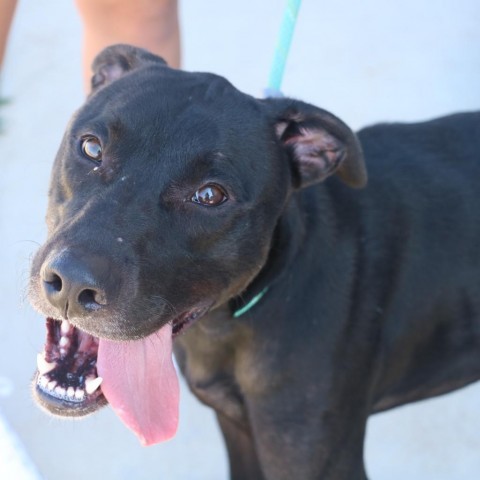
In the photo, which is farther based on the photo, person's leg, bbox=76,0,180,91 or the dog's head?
person's leg, bbox=76,0,180,91

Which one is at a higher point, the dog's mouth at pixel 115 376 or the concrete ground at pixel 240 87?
the dog's mouth at pixel 115 376

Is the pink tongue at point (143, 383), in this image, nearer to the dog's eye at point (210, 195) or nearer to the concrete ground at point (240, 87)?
the dog's eye at point (210, 195)

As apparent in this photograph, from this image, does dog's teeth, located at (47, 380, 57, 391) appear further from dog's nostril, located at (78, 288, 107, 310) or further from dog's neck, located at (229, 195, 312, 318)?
dog's neck, located at (229, 195, 312, 318)

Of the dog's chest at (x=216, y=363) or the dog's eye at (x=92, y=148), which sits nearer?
the dog's eye at (x=92, y=148)

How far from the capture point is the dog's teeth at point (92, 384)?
2.74 m

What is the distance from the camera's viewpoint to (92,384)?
9.02 feet

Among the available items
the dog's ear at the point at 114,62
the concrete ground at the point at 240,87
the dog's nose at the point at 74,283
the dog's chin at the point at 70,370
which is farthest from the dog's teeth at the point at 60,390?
the concrete ground at the point at 240,87

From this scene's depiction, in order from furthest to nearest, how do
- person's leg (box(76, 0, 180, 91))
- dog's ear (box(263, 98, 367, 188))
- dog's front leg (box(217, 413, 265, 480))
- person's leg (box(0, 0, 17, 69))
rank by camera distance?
person's leg (box(76, 0, 180, 91)) → person's leg (box(0, 0, 17, 69)) → dog's front leg (box(217, 413, 265, 480)) → dog's ear (box(263, 98, 367, 188))

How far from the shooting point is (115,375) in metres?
2.83

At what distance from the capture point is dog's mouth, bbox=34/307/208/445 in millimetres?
2709

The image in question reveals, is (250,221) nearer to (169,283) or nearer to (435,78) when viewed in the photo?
(169,283)

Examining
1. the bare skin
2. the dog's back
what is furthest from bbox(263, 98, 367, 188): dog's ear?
the bare skin

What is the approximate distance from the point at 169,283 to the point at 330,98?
11.2 ft

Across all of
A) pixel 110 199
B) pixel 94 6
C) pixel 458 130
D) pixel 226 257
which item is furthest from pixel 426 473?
pixel 94 6
